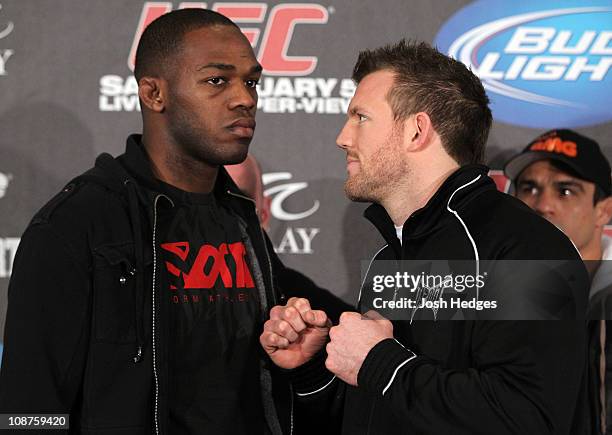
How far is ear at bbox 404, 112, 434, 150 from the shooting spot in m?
1.76

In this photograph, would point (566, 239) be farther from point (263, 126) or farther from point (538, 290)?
point (263, 126)

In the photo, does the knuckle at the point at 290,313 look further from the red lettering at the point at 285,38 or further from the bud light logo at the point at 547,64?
the bud light logo at the point at 547,64

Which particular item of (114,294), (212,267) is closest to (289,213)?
(212,267)

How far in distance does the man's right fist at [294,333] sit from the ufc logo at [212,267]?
17 cm

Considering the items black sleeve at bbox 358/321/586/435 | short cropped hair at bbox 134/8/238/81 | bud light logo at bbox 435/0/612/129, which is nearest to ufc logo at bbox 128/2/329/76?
bud light logo at bbox 435/0/612/129

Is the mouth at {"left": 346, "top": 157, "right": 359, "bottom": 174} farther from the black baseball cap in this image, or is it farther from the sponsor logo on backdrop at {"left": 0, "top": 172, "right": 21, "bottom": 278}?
the sponsor logo on backdrop at {"left": 0, "top": 172, "right": 21, "bottom": 278}

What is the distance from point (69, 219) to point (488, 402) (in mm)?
905

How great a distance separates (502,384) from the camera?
56.0 inches

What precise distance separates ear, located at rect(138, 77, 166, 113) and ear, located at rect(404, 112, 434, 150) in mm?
597

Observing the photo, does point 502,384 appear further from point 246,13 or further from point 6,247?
point 6,247

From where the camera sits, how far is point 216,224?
202 cm

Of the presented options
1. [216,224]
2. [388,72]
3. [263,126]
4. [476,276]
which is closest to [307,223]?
[263,126]

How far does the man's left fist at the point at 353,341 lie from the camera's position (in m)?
1.55

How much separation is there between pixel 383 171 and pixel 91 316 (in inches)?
26.6
